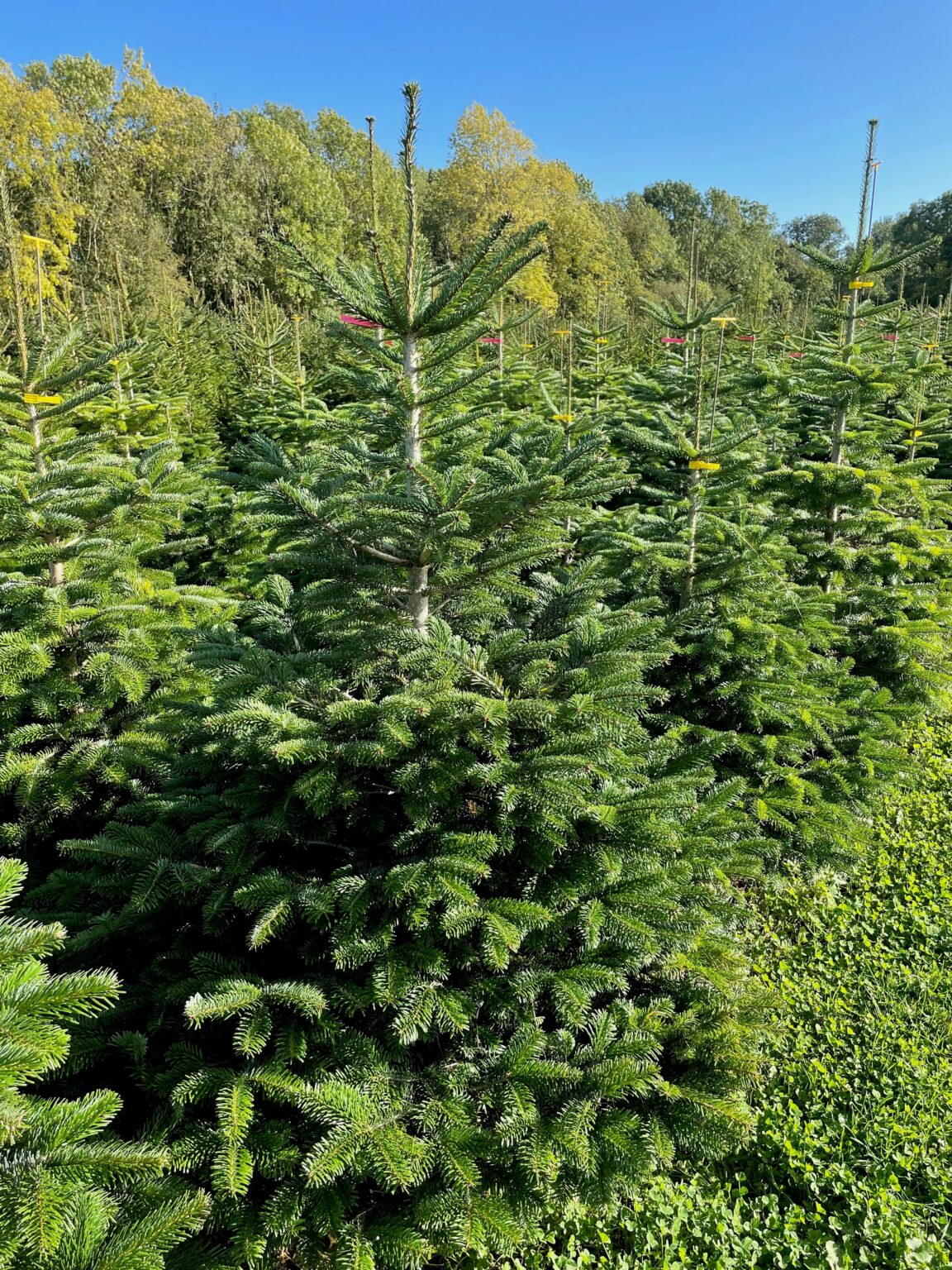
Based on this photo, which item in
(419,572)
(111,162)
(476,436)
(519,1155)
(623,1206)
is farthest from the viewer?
(111,162)

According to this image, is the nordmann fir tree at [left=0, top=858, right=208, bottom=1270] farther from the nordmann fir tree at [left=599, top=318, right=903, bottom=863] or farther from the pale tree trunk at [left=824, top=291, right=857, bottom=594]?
the pale tree trunk at [left=824, top=291, right=857, bottom=594]

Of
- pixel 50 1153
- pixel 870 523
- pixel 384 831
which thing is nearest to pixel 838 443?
pixel 870 523

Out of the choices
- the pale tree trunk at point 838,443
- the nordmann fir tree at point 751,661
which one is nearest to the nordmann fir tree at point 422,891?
the nordmann fir tree at point 751,661

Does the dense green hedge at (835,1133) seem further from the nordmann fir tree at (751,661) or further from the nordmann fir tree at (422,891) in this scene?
the nordmann fir tree at (751,661)

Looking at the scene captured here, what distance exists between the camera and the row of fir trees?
194 centimetres

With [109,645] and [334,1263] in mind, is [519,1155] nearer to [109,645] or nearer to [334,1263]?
[334,1263]

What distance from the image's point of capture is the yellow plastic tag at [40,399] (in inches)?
140

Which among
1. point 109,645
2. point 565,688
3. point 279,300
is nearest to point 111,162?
point 279,300

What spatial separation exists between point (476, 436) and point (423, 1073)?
2317mm

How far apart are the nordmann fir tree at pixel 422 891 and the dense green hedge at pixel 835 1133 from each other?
24cm

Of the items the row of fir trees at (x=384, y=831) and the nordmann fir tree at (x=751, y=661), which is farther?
the nordmann fir tree at (x=751, y=661)

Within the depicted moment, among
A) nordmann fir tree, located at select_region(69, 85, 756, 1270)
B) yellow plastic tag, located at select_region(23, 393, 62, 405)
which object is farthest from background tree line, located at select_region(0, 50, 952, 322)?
nordmann fir tree, located at select_region(69, 85, 756, 1270)

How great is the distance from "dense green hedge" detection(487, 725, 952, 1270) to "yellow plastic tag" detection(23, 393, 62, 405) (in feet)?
13.1

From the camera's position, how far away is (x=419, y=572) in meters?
2.79
